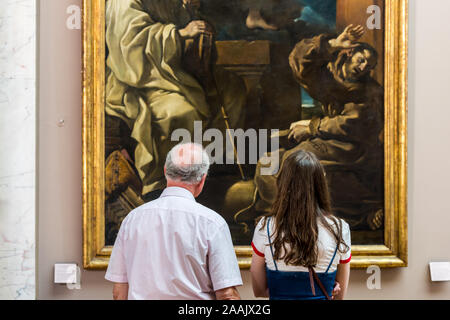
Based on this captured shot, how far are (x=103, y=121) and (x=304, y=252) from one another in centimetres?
226

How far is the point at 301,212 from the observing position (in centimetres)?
266

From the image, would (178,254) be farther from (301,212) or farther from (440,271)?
(440,271)

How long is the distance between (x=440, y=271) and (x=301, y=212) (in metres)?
2.30

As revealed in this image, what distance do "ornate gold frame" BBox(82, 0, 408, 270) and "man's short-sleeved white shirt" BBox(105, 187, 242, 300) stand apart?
144cm

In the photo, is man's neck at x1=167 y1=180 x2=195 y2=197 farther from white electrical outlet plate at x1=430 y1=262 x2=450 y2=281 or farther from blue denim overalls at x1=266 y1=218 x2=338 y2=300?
white electrical outlet plate at x1=430 y1=262 x2=450 y2=281

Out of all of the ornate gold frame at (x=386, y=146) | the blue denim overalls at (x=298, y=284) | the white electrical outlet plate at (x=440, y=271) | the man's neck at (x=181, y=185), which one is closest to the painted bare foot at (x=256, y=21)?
the ornate gold frame at (x=386, y=146)

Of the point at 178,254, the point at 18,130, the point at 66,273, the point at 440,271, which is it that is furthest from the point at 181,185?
the point at 440,271

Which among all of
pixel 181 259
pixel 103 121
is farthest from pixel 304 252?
pixel 103 121

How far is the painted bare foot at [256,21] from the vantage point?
4180 millimetres

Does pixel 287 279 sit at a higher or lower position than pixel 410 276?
higher

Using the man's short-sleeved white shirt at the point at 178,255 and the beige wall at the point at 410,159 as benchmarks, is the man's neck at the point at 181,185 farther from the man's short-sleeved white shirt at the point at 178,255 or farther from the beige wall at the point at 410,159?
the beige wall at the point at 410,159

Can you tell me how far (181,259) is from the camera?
8.73ft
